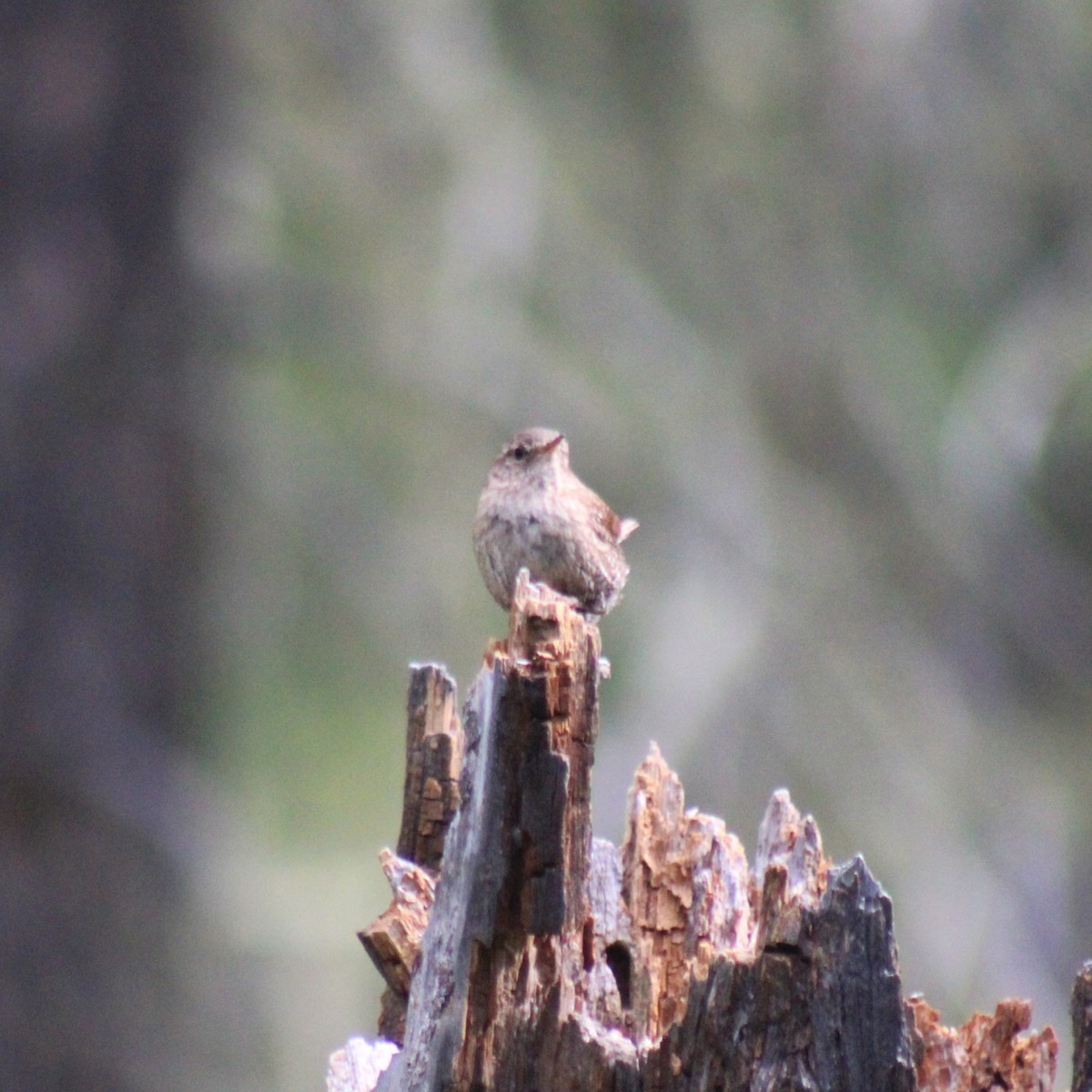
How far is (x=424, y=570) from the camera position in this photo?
29.9 feet

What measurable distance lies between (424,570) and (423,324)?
1256 mm

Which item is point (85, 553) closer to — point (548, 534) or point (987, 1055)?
point (548, 534)

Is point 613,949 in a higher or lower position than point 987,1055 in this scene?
higher

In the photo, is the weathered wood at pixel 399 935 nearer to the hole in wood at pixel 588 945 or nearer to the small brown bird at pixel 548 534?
the hole in wood at pixel 588 945

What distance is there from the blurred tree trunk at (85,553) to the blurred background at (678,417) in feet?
1.89

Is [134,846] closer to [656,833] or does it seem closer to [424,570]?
[424,570]

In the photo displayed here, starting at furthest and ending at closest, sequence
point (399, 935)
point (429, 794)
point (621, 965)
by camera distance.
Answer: point (429, 794), point (399, 935), point (621, 965)

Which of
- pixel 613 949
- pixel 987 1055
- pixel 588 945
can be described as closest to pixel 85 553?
pixel 613 949

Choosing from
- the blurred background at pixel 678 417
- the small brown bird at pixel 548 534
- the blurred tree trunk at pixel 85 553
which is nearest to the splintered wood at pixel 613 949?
the small brown bird at pixel 548 534

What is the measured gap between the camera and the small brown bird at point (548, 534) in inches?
175

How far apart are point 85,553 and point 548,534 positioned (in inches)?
102

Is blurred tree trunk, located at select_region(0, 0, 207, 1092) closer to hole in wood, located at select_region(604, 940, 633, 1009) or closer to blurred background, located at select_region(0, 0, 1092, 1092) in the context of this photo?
blurred background, located at select_region(0, 0, 1092, 1092)

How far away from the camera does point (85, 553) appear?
21.1 ft

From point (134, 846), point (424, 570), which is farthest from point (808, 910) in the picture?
point (424, 570)
